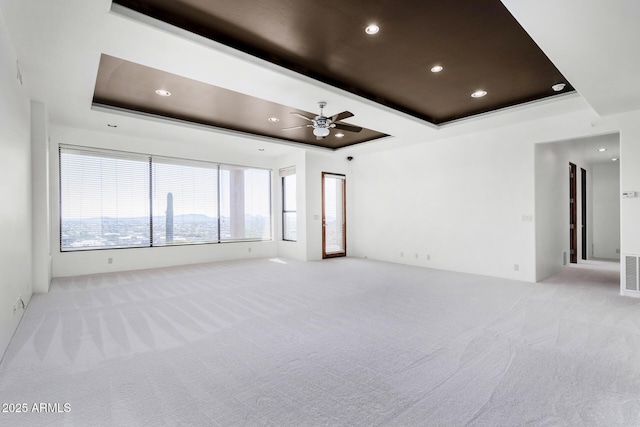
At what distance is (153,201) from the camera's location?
280 inches

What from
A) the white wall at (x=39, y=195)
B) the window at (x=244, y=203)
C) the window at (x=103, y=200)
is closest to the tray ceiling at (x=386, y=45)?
the white wall at (x=39, y=195)

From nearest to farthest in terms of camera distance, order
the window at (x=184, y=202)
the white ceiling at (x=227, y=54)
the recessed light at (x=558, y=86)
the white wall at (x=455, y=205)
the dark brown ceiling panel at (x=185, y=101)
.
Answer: the white ceiling at (x=227, y=54) < the dark brown ceiling panel at (x=185, y=101) < the recessed light at (x=558, y=86) < the white wall at (x=455, y=205) < the window at (x=184, y=202)

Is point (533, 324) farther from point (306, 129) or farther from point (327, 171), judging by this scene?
point (327, 171)

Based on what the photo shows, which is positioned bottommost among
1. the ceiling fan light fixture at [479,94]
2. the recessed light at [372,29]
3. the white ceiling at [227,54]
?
the white ceiling at [227,54]

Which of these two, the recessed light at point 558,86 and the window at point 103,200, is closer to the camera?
the recessed light at point 558,86

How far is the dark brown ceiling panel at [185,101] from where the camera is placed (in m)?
4.03

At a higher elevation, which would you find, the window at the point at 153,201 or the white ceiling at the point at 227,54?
the white ceiling at the point at 227,54

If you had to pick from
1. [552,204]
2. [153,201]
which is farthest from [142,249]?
[552,204]

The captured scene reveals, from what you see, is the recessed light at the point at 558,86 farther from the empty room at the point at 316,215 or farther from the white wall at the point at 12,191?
the white wall at the point at 12,191

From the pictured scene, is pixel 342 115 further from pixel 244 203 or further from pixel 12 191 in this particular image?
pixel 244 203

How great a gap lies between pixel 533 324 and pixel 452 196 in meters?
3.66

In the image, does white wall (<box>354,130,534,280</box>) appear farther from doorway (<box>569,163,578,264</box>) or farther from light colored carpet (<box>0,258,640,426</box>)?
doorway (<box>569,163,578,264</box>)

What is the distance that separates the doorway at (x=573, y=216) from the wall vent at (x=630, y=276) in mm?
3172

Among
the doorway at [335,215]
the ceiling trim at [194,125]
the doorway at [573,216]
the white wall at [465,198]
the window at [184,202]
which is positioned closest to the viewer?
the ceiling trim at [194,125]
